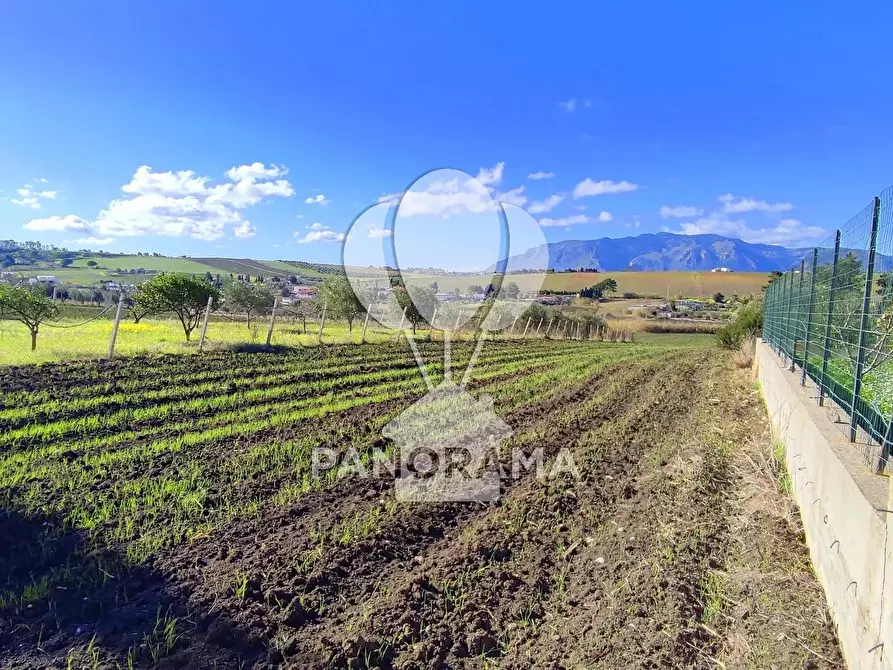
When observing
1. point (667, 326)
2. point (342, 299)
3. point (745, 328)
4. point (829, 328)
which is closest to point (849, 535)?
point (829, 328)

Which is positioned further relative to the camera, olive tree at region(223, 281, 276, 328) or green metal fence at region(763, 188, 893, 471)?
olive tree at region(223, 281, 276, 328)

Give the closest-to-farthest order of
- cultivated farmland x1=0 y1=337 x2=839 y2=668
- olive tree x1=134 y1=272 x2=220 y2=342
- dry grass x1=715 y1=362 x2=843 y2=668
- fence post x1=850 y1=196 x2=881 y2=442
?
dry grass x1=715 y1=362 x2=843 y2=668 < cultivated farmland x1=0 y1=337 x2=839 y2=668 < fence post x1=850 y1=196 x2=881 y2=442 < olive tree x1=134 y1=272 x2=220 y2=342

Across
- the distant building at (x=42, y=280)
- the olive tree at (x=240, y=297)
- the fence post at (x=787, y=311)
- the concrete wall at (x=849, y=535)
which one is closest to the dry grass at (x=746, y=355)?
the fence post at (x=787, y=311)

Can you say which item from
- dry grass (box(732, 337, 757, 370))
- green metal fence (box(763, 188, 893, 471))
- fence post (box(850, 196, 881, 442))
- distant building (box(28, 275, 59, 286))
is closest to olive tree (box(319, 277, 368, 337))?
distant building (box(28, 275, 59, 286))

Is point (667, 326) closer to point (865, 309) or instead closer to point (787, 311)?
point (787, 311)

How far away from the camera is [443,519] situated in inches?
176

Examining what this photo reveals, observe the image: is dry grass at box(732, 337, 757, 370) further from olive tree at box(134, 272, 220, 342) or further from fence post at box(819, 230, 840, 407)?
olive tree at box(134, 272, 220, 342)

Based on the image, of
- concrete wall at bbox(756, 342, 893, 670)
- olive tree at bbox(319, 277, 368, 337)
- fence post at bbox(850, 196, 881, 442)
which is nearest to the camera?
concrete wall at bbox(756, 342, 893, 670)

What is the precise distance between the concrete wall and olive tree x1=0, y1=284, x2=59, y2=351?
16105 mm

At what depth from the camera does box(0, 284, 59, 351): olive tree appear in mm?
12180

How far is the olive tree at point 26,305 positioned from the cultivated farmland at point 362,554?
681 cm

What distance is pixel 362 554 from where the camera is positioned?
3.74 metres

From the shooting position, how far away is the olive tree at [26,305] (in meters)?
12.2

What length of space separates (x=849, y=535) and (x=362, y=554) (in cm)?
308
